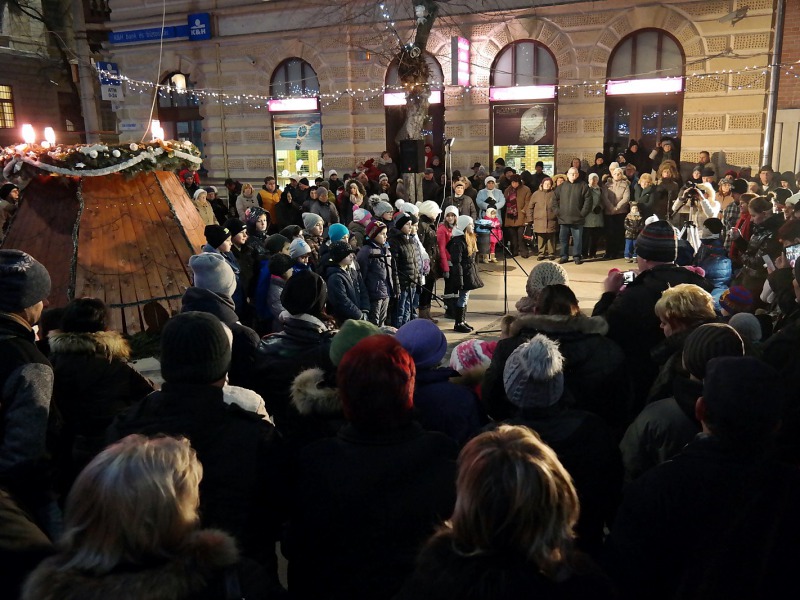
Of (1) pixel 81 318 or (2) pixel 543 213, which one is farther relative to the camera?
(2) pixel 543 213

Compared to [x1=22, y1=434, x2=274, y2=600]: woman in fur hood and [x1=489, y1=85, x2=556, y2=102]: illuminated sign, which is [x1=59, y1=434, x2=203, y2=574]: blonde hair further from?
[x1=489, y1=85, x2=556, y2=102]: illuminated sign

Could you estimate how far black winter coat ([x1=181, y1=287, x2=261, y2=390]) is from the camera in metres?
4.28

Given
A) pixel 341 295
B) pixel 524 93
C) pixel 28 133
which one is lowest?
pixel 341 295

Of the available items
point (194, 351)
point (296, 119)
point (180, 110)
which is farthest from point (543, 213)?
point (180, 110)

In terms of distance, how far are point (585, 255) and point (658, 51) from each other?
555 cm

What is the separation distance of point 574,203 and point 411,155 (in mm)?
3468

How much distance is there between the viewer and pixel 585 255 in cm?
1477

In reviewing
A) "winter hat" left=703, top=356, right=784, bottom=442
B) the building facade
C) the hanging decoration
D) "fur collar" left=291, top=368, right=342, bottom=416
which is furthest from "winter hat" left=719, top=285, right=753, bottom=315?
the building facade

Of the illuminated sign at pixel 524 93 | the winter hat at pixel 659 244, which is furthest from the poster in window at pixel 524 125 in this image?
the winter hat at pixel 659 244

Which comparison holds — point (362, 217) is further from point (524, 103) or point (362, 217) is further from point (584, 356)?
point (524, 103)

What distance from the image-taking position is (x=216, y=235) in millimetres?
7223

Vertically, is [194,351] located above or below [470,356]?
above

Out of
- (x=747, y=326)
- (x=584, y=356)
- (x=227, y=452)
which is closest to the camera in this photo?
(x=227, y=452)

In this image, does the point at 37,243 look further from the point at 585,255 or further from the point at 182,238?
the point at 585,255
